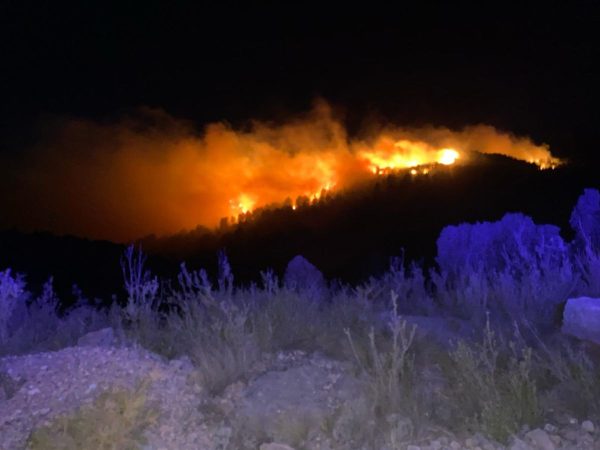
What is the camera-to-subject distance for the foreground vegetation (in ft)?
14.8

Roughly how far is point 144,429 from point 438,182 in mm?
35634

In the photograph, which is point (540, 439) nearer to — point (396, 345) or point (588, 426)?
point (588, 426)

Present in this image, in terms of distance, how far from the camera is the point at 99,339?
252 inches

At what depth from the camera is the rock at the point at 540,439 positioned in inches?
165

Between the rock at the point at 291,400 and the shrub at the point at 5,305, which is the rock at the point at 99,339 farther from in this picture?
the rock at the point at 291,400

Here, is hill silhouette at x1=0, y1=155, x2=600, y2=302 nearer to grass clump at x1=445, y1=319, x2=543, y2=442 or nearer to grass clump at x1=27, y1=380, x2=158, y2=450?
grass clump at x1=445, y1=319, x2=543, y2=442

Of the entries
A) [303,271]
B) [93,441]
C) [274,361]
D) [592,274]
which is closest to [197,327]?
[274,361]

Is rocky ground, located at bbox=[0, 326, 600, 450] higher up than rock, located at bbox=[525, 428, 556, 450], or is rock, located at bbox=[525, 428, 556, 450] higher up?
rocky ground, located at bbox=[0, 326, 600, 450]

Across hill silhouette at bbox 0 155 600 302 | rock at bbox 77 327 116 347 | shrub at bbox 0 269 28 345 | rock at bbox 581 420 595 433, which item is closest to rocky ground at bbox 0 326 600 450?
rock at bbox 581 420 595 433

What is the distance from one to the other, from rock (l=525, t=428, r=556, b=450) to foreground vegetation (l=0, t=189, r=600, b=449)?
0.33ft

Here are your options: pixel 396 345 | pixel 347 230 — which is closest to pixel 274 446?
pixel 396 345

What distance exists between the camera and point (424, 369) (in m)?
5.60

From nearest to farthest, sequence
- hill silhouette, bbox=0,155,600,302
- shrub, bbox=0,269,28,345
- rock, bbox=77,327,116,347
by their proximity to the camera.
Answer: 1. rock, bbox=77,327,116,347
2. shrub, bbox=0,269,28,345
3. hill silhouette, bbox=0,155,600,302

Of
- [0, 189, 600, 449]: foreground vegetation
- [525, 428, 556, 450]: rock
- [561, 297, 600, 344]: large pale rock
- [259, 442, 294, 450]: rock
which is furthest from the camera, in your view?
[561, 297, 600, 344]: large pale rock
